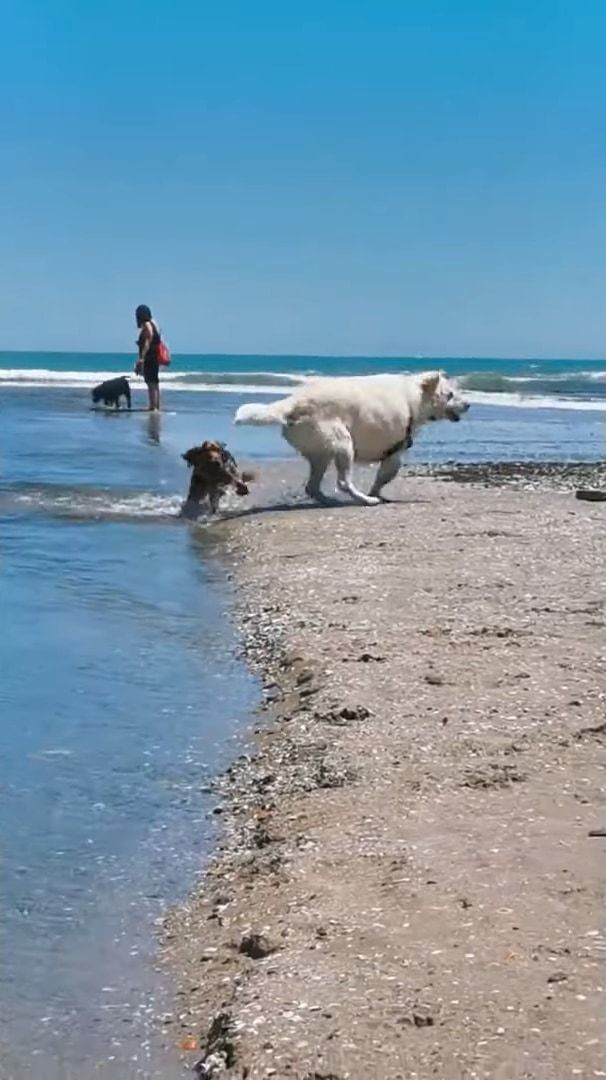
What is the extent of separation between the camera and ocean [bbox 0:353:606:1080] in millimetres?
3240

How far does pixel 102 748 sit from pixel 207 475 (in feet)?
23.1

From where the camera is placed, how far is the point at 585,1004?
2.95 meters

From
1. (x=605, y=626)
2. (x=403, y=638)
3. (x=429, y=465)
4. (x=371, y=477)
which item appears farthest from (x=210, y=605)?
(x=429, y=465)

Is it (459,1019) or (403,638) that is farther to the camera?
(403,638)

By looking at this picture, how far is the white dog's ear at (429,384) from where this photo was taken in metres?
13.5

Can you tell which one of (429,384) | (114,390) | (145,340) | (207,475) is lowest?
(207,475)

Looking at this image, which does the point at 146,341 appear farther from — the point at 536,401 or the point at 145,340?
the point at 536,401

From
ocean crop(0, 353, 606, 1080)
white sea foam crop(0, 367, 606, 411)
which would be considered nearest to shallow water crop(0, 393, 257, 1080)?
ocean crop(0, 353, 606, 1080)

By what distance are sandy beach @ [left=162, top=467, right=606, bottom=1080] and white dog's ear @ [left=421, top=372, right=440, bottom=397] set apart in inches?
220

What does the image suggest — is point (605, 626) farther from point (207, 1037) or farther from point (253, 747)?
point (207, 1037)

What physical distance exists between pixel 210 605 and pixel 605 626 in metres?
2.49

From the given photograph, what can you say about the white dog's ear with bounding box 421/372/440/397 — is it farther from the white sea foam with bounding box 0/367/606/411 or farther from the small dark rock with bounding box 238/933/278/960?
the white sea foam with bounding box 0/367/606/411

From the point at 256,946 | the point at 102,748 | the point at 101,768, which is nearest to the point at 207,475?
the point at 102,748

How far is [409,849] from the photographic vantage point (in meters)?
3.96
